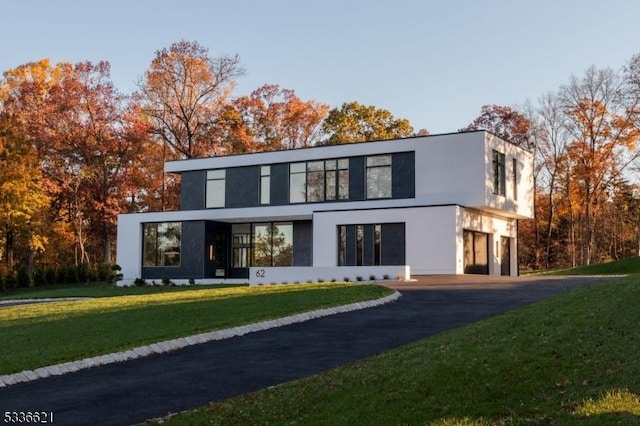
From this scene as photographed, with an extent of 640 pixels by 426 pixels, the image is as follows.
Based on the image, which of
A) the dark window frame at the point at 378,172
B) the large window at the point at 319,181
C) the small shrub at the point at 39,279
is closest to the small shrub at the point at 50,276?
the small shrub at the point at 39,279

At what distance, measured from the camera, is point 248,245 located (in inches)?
1555

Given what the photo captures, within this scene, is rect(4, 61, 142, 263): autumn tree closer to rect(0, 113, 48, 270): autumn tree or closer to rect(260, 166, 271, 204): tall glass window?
rect(0, 113, 48, 270): autumn tree

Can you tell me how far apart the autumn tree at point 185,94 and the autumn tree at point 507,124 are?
20689mm

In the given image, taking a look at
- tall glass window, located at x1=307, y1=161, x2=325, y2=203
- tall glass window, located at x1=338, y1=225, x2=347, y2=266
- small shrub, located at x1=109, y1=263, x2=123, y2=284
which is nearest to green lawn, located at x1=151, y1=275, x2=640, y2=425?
tall glass window, located at x1=338, y1=225, x2=347, y2=266

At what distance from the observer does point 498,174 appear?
3491 centimetres

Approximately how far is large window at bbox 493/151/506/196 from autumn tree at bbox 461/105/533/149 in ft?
64.1

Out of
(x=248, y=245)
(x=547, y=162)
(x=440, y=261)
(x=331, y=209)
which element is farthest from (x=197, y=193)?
(x=547, y=162)

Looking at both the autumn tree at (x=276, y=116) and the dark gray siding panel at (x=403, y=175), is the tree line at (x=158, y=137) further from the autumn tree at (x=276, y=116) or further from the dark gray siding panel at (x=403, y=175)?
the dark gray siding panel at (x=403, y=175)

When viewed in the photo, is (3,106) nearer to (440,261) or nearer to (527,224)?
(440,261)

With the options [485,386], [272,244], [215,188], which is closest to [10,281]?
[215,188]

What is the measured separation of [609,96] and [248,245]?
29.3 m

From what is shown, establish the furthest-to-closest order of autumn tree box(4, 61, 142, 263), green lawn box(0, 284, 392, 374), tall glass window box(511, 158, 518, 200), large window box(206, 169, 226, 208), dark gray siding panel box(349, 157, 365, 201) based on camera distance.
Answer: autumn tree box(4, 61, 142, 263) < large window box(206, 169, 226, 208) < tall glass window box(511, 158, 518, 200) < dark gray siding panel box(349, 157, 365, 201) < green lawn box(0, 284, 392, 374)

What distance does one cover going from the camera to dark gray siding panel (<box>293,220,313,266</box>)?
37.4 meters

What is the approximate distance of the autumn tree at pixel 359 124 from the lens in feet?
173
